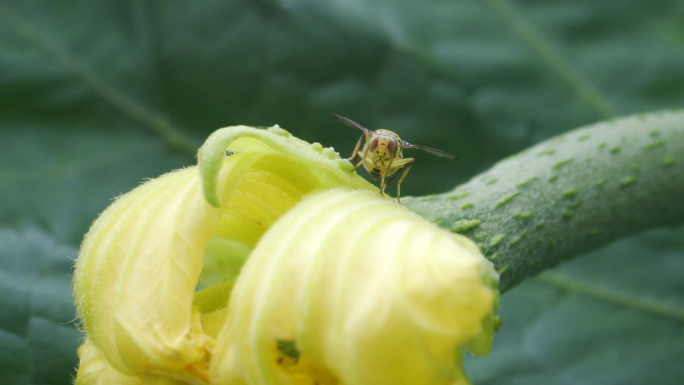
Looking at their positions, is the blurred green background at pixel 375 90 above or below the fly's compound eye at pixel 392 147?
above

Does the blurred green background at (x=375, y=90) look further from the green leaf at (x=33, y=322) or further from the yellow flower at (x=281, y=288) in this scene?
the yellow flower at (x=281, y=288)

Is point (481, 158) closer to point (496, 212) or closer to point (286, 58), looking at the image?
point (286, 58)

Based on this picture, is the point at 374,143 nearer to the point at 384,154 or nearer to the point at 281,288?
the point at 384,154

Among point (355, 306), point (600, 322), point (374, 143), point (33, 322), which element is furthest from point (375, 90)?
point (355, 306)

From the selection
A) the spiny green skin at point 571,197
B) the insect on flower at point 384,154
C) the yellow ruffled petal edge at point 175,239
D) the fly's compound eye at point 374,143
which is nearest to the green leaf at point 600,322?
the spiny green skin at point 571,197

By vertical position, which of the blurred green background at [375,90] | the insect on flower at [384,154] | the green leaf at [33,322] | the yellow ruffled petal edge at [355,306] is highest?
the blurred green background at [375,90]

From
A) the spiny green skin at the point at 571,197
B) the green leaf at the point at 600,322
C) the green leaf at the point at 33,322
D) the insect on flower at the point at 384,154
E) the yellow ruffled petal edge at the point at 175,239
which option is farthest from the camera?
the green leaf at the point at 600,322

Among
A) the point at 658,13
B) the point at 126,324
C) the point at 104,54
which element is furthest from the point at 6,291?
the point at 658,13
